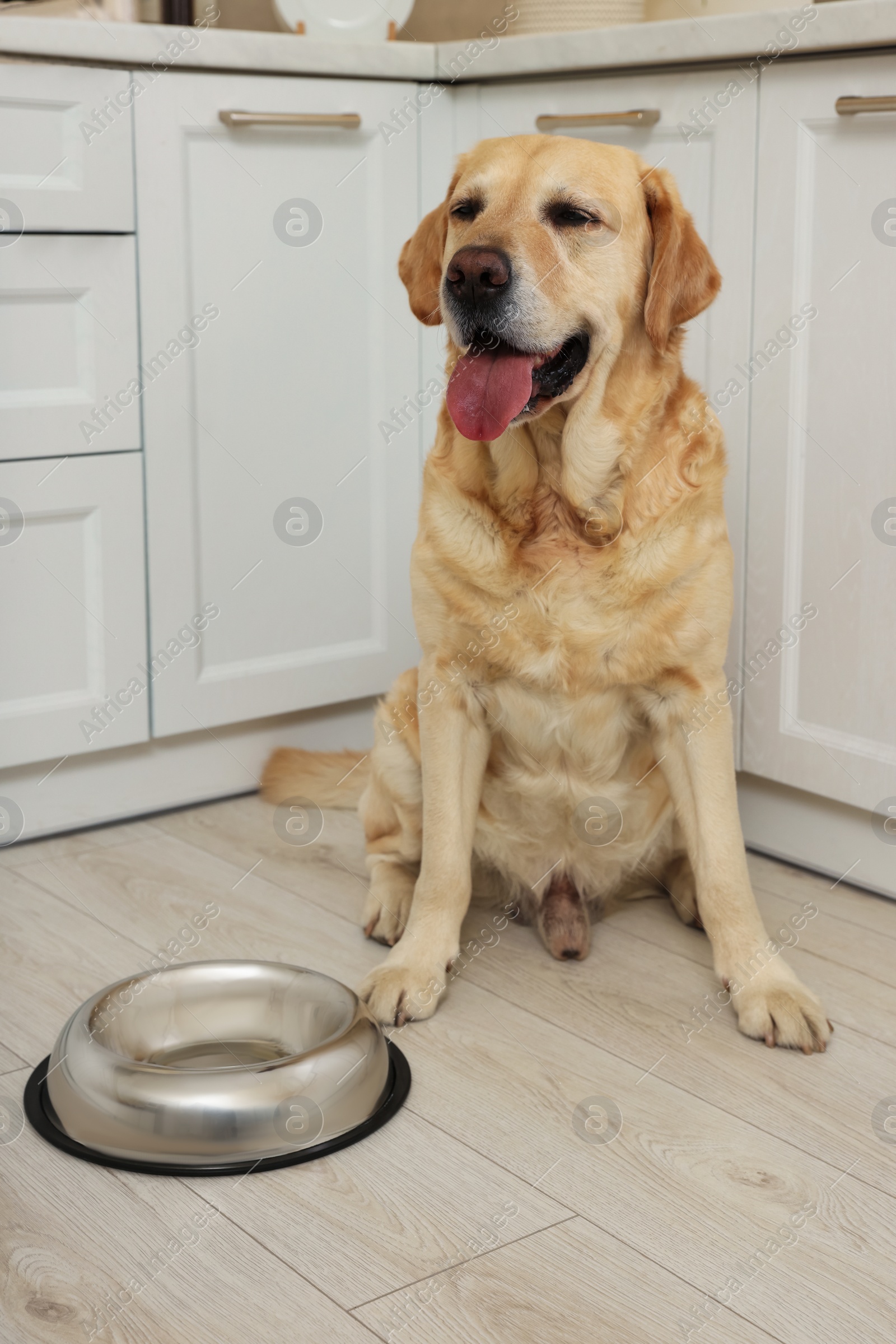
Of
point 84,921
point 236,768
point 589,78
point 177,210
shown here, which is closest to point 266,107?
point 177,210

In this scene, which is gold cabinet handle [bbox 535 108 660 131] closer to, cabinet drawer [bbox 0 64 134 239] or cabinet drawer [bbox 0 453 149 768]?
cabinet drawer [bbox 0 64 134 239]

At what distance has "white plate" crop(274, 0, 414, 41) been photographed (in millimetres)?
2492

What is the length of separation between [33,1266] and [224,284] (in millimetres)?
1568

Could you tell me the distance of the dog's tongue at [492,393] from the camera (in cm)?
162

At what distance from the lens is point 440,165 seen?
251 cm

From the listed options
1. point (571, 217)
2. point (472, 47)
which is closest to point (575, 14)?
point (472, 47)

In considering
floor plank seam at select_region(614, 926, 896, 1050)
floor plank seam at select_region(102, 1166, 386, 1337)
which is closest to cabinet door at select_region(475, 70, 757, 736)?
floor plank seam at select_region(614, 926, 896, 1050)

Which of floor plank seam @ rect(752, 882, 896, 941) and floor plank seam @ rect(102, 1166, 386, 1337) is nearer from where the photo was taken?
floor plank seam @ rect(102, 1166, 386, 1337)

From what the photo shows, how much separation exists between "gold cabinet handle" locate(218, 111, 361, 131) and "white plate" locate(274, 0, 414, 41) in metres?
0.22

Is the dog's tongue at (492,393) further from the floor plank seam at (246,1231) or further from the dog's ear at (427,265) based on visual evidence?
the floor plank seam at (246,1231)

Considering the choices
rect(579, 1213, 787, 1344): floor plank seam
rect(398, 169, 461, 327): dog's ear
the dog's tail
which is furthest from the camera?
the dog's tail

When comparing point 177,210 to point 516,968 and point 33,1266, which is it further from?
point 33,1266

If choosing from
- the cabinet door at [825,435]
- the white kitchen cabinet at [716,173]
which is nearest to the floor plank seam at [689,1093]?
the cabinet door at [825,435]

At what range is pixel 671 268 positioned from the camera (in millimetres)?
1678
